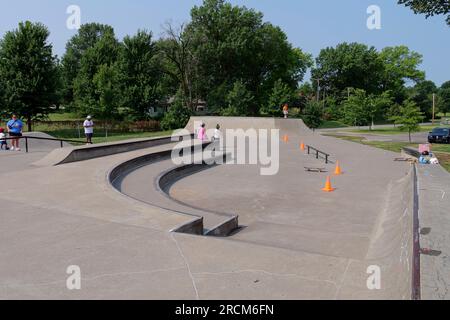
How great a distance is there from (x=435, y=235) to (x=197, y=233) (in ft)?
12.4

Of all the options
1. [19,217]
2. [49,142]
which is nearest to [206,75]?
[49,142]

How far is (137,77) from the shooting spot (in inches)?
1797

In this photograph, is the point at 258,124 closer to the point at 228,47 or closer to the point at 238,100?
the point at 238,100

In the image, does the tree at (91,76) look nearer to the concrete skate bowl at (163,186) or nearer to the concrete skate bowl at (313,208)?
the concrete skate bowl at (163,186)

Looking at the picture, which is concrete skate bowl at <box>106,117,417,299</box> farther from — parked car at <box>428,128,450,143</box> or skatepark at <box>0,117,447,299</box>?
parked car at <box>428,128,450,143</box>

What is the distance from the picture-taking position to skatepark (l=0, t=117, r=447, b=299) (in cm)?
431

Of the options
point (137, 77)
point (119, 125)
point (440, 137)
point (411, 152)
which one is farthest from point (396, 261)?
point (137, 77)

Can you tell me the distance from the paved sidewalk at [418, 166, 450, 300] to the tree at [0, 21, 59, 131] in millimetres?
35278

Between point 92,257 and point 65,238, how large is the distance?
97cm

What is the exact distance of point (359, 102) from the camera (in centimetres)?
5059

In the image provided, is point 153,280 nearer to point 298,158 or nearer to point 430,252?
point 430,252

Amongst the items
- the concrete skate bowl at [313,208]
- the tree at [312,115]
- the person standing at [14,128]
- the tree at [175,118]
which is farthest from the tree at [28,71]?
the tree at [312,115]

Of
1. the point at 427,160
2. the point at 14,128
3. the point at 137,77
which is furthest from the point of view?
the point at 137,77

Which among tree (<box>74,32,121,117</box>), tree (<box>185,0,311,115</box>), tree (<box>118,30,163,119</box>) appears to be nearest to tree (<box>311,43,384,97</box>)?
tree (<box>185,0,311,115</box>)
